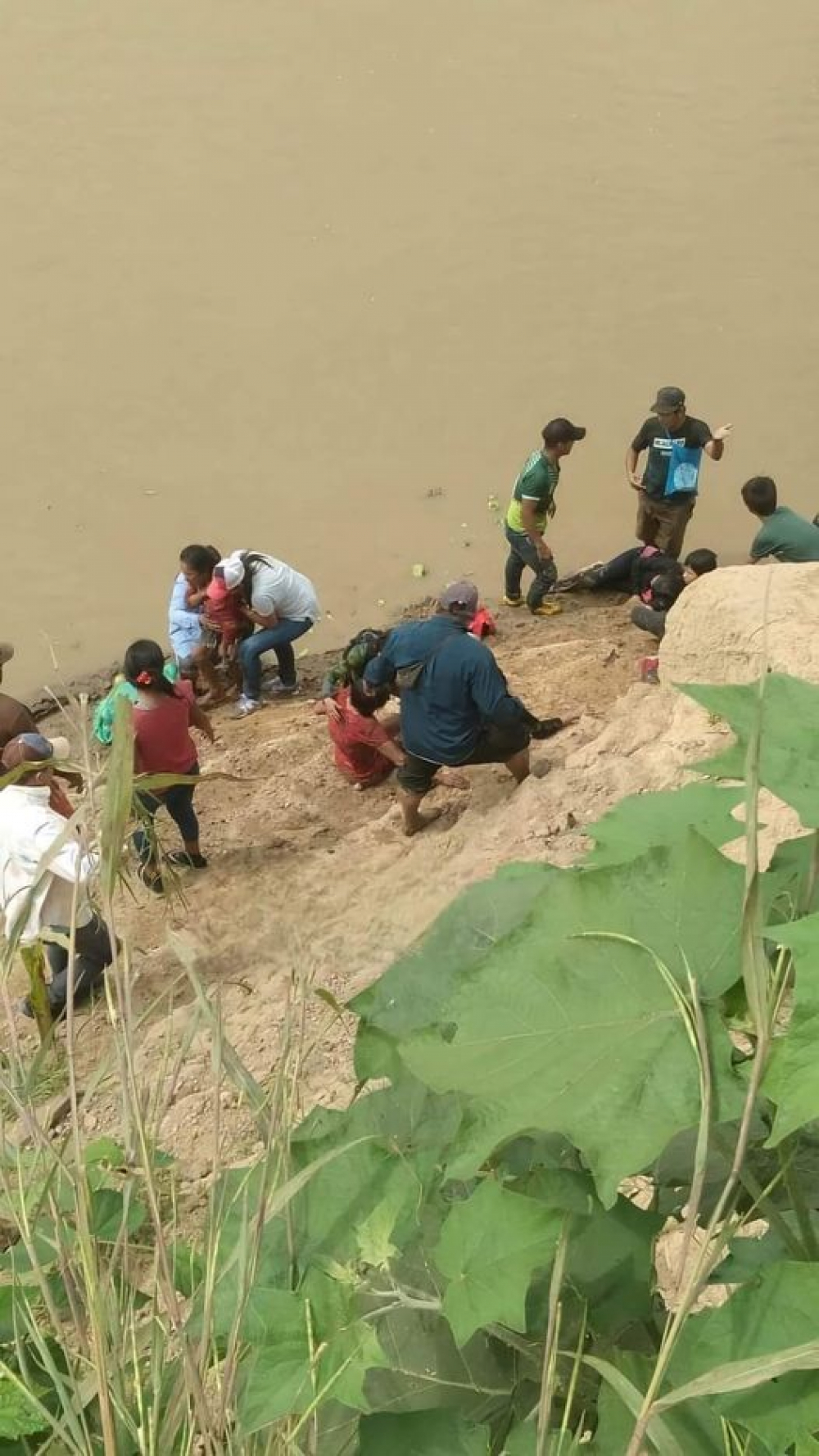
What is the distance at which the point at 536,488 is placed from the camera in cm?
675

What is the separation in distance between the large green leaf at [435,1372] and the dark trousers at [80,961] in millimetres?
2367

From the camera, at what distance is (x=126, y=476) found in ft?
28.4

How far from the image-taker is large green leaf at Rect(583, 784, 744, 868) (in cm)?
145

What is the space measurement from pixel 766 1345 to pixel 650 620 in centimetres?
537

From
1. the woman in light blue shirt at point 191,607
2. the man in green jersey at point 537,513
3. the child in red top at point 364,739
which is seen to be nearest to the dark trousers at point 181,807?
the child in red top at point 364,739

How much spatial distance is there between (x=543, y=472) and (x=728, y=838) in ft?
18.2

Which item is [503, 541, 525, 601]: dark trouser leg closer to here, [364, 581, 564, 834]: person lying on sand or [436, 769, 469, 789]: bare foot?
[436, 769, 469, 789]: bare foot

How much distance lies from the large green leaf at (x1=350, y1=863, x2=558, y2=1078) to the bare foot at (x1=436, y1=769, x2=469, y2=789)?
13.4 feet

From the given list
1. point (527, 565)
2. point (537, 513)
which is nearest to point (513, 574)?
point (527, 565)

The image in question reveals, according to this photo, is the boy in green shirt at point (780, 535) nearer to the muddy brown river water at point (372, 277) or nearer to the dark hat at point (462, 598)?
the dark hat at point (462, 598)

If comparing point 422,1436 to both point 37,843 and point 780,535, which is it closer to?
point 37,843

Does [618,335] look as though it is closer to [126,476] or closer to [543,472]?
[543,472]

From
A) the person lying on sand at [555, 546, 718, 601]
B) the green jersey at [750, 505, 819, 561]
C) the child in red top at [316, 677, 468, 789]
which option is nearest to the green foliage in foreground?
the child in red top at [316, 677, 468, 789]

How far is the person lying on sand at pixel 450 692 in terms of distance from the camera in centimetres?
483
